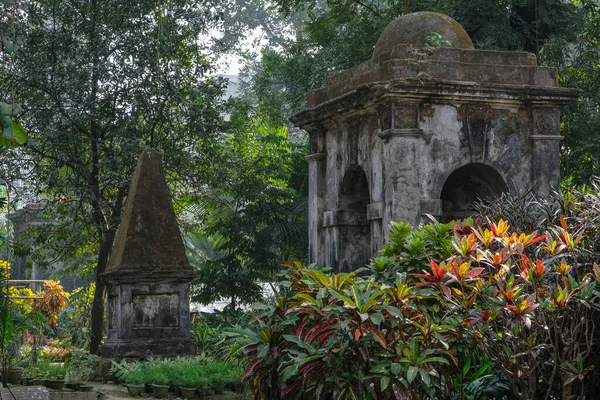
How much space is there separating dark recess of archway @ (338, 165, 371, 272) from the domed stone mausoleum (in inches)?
0.5

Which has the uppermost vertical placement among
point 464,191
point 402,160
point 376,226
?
point 402,160

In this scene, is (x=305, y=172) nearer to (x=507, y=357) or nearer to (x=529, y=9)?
(x=529, y=9)

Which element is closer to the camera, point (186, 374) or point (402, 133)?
point (402, 133)

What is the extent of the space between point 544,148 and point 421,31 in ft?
6.02

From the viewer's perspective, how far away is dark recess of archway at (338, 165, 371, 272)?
1091cm

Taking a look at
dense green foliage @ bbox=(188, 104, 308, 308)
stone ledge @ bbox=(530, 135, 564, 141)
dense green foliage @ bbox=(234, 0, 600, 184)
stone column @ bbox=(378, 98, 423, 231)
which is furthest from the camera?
dense green foliage @ bbox=(188, 104, 308, 308)

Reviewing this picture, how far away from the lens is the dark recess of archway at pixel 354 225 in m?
10.9

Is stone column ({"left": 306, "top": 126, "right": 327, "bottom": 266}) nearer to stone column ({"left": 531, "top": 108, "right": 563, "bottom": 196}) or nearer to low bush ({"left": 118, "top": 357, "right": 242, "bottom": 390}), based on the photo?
low bush ({"left": 118, "top": 357, "right": 242, "bottom": 390})

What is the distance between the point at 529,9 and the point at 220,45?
A: 17.9ft

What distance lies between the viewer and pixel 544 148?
33.2ft

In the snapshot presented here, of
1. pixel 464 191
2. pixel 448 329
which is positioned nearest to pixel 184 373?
pixel 464 191


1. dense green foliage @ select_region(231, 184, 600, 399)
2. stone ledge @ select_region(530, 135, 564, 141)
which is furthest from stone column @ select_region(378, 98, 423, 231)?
dense green foliage @ select_region(231, 184, 600, 399)

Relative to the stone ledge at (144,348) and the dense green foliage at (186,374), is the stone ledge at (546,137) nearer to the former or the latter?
the dense green foliage at (186,374)

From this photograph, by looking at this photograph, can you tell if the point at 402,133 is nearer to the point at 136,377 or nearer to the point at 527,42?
the point at 136,377
